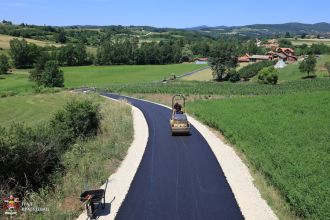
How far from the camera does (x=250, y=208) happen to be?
16.7 metres

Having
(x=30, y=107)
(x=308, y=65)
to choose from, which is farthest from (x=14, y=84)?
(x=308, y=65)

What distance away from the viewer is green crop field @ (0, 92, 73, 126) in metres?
51.2

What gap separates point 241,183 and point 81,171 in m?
8.24

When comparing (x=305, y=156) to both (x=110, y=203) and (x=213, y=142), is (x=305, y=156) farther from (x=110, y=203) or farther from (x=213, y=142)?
(x=110, y=203)

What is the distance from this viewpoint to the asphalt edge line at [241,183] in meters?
16.2

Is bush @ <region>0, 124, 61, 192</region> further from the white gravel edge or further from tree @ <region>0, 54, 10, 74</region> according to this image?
tree @ <region>0, 54, 10, 74</region>

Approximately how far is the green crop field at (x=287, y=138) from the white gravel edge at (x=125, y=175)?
6.48 metres

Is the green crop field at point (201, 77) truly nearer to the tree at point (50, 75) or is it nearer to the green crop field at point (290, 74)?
the green crop field at point (290, 74)

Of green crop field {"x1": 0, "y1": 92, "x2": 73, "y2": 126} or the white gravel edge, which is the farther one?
green crop field {"x1": 0, "y1": 92, "x2": 73, "y2": 126}

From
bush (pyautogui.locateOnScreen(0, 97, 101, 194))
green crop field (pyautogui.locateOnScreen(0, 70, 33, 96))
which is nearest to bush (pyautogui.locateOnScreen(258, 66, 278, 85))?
green crop field (pyautogui.locateOnScreen(0, 70, 33, 96))

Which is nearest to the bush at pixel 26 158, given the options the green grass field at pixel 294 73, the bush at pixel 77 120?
the bush at pixel 77 120

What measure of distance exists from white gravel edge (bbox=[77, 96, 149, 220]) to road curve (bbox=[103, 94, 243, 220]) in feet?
0.93

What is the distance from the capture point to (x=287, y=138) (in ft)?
85.9

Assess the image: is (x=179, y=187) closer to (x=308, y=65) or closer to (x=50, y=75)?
(x=50, y=75)
